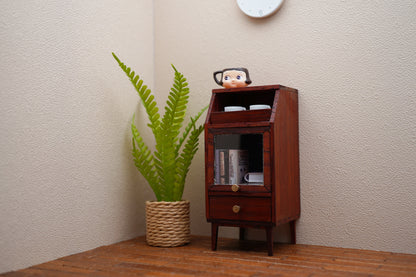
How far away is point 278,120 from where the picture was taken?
2.22m

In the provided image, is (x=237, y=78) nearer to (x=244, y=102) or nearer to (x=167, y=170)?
(x=244, y=102)

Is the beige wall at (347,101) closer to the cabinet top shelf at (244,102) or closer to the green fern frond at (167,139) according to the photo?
the cabinet top shelf at (244,102)

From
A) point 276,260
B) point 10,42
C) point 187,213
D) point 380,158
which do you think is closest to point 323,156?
point 380,158

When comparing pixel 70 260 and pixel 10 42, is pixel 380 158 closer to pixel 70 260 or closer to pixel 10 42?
pixel 70 260

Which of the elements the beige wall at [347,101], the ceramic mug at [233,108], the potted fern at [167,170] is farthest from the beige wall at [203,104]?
the ceramic mug at [233,108]

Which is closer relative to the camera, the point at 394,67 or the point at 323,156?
the point at 394,67

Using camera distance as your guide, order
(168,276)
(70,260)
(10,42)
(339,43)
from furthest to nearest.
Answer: (339,43) < (70,260) < (10,42) < (168,276)

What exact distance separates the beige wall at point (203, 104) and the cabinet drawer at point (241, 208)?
41 cm

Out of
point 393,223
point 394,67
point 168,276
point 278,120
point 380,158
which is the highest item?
point 394,67

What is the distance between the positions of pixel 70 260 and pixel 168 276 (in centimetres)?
61

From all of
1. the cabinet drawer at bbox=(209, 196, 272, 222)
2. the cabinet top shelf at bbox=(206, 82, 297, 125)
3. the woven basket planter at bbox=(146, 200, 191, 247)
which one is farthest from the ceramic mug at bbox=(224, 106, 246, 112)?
the woven basket planter at bbox=(146, 200, 191, 247)

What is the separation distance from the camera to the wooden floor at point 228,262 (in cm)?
187

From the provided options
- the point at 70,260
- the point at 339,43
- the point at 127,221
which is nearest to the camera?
the point at 70,260

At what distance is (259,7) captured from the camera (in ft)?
8.55
